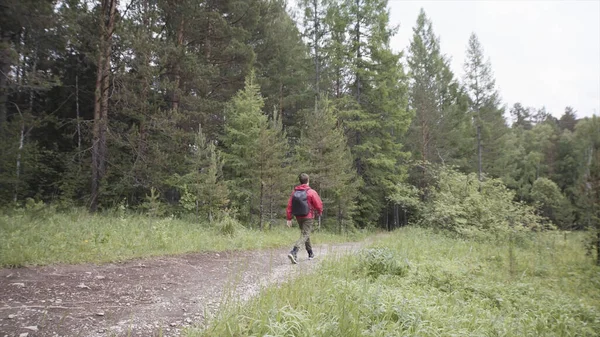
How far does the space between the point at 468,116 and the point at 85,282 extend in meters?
33.5

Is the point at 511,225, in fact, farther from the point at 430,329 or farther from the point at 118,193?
the point at 118,193

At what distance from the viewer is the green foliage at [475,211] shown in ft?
39.5

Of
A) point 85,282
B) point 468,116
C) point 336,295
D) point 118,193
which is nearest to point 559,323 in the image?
point 336,295

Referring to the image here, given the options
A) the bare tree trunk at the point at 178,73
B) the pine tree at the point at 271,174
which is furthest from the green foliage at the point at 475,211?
the bare tree trunk at the point at 178,73

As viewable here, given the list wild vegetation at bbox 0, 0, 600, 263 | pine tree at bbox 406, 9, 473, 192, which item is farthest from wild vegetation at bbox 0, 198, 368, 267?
pine tree at bbox 406, 9, 473, 192

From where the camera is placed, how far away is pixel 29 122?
40.9 ft

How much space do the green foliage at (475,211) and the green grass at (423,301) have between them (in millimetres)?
4000

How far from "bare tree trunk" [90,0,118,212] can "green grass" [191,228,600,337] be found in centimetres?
1151

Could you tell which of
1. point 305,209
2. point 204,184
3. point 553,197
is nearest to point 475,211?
point 305,209

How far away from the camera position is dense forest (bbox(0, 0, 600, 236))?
40.2 feet

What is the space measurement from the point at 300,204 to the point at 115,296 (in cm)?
407

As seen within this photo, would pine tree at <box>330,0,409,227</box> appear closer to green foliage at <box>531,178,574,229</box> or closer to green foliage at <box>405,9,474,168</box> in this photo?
green foliage at <box>405,9,474,168</box>

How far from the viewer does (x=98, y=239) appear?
6.69 meters

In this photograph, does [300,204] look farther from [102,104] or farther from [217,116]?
[217,116]
